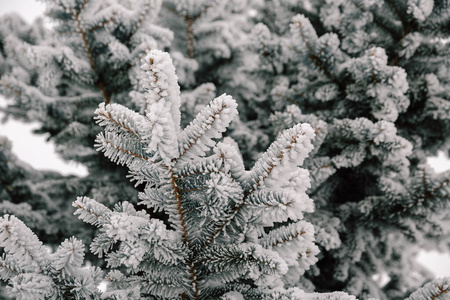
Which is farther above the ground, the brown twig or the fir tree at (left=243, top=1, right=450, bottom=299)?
the fir tree at (left=243, top=1, right=450, bottom=299)

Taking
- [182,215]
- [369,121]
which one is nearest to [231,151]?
[182,215]

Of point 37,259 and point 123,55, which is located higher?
point 123,55

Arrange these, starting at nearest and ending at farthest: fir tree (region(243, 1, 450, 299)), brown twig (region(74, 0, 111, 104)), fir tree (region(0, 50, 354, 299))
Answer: fir tree (region(0, 50, 354, 299)), fir tree (region(243, 1, 450, 299)), brown twig (region(74, 0, 111, 104))

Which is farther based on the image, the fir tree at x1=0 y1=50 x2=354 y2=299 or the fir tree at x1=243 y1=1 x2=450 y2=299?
the fir tree at x1=243 y1=1 x2=450 y2=299

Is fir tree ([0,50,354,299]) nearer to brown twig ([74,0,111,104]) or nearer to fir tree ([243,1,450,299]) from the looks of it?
fir tree ([243,1,450,299])

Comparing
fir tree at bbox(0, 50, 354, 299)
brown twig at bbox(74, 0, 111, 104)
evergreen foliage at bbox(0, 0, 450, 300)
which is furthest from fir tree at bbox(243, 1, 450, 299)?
brown twig at bbox(74, 0, 111, 104)

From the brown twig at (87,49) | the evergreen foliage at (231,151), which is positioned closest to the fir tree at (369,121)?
the evergreen foliage at (231,151)

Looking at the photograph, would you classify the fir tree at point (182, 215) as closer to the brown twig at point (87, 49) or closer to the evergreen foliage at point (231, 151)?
the evergreen foliage at point (231, 151)

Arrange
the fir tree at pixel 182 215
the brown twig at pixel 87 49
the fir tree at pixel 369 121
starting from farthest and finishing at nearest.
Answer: the brown twig at pixel 87 49
the fir tree at pixel 369 121
the fir tree at pixel 182 215

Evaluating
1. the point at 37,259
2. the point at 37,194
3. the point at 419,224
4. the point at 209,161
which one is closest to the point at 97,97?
the point at 37,194

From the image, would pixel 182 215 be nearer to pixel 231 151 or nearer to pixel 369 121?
pixel 231 151

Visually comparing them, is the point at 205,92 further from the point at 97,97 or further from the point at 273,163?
the point at 273,163
